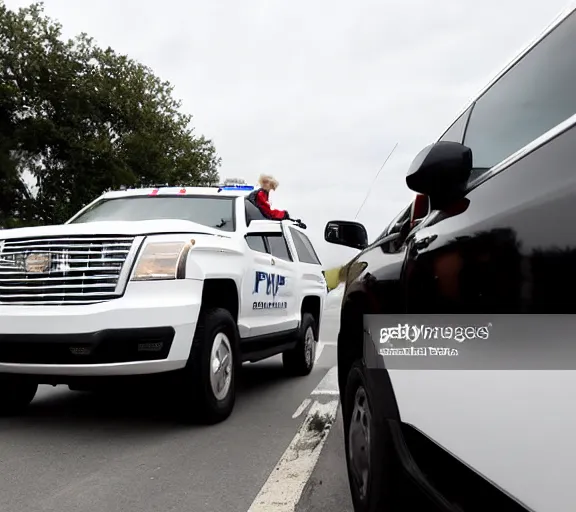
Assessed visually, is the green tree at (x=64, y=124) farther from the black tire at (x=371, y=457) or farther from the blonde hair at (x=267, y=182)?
the black tire at (x=371, y=457)

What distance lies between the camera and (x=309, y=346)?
734 centimetres

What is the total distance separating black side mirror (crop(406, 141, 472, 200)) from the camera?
198 centimetres

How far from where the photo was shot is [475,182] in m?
2.00

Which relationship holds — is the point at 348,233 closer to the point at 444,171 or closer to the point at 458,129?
the point at 458,129

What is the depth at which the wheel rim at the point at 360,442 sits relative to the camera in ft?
8.10

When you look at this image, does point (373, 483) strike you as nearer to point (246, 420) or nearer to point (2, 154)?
point (246, 420)

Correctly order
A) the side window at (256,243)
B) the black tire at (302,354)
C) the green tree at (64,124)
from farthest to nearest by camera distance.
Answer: the green tree at (64,124)
the black tire at (302,354)
the side window at (256,243)

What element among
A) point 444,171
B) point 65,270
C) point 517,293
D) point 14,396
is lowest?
point 14,396

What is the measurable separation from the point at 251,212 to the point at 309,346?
198cm

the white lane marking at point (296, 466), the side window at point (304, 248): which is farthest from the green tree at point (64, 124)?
the white lane marking at point (296, 466)

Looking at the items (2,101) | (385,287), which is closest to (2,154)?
(2,101)

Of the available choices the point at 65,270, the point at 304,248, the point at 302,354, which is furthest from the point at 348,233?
the point at 304,248

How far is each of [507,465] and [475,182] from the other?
0.84 metres

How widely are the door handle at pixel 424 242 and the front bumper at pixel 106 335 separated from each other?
2369 millimetres
